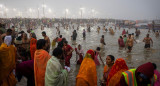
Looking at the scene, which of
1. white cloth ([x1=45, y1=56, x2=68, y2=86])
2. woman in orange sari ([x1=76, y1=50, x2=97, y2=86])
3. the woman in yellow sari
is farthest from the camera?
woman in orange sari ([x1=76, y1=50, x2=97, y2=86])

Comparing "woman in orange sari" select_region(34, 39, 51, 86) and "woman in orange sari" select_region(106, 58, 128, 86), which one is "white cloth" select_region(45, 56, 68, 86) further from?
"woman in orange sari" select_region(106, 58, 128, 86)

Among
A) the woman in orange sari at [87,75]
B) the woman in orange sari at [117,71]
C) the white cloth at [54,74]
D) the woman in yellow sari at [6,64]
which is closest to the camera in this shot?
the white cloth at [54,74]

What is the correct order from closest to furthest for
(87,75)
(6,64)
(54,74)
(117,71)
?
(54,74) → (6,64) → (117,71) → (87,75)

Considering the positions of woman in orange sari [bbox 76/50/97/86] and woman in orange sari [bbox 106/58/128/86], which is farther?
woman in orange sari [bbox 76/50/97/86]

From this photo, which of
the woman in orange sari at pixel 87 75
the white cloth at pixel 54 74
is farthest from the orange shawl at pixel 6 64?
the woman in orange sari at pixel 87 75

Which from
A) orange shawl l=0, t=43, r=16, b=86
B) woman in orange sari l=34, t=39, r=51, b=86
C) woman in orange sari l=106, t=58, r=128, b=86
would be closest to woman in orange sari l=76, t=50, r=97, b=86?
woman in orange sari l=106, t=58, r=128, b=86

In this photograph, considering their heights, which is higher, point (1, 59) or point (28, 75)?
point (1, 59)

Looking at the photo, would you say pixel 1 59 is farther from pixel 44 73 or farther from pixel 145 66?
pixel 145 66

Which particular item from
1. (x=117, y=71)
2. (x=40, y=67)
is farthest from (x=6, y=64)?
(x=117, y=71)

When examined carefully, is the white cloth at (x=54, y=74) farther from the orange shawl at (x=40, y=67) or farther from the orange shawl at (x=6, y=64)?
the orange shawl at (x=6, y=64)

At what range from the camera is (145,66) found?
177cm

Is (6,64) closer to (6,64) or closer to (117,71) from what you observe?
(6,64)

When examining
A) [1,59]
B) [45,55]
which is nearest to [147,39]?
[45,55]

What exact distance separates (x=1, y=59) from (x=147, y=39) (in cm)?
995
